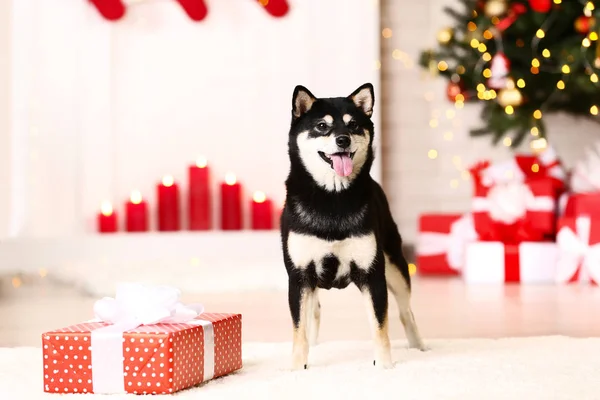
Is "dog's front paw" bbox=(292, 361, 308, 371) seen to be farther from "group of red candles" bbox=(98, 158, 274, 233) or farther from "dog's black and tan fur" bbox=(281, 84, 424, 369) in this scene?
"group of red candles" bbox=(98, 158, 274, 233)

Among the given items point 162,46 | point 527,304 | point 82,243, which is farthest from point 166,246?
point 527,304

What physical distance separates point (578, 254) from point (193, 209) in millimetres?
1806

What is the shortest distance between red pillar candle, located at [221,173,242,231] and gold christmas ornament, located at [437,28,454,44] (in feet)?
4.58

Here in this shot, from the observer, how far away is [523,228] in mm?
4258

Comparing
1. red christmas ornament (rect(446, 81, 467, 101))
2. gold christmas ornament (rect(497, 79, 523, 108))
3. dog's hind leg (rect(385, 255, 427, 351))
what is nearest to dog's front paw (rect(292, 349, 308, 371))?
dog's hind leg (rect(385, 255, 427, 351))

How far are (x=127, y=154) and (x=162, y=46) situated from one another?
573 mm

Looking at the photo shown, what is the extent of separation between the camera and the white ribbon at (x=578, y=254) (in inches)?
159

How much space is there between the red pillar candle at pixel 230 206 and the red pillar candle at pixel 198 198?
77 millimetres

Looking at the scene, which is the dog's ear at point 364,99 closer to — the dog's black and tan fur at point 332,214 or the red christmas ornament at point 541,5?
the dog's black and tan fur at point 332,214

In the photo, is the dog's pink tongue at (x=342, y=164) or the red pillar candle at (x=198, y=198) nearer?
the dog's pink tongue at (x=342, y=164)

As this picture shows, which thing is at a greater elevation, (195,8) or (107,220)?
(195,8)

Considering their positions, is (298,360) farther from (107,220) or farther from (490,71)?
(490,71)

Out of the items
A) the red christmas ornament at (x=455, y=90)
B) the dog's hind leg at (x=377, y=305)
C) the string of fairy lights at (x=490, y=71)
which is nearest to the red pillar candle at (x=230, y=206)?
the string of fairy lights at (x=490, y=71)

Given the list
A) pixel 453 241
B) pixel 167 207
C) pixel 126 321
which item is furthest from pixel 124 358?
pixel 453 241
